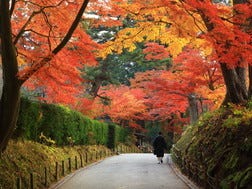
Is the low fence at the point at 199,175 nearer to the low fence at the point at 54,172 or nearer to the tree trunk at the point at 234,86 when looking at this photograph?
the tree trunk at the point at 234,86

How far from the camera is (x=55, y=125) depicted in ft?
60.4

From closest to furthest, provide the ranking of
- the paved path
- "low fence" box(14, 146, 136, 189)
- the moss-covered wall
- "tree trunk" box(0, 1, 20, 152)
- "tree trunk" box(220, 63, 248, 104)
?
the moss-covered wall → "tree trunk" box(0, 1, 20, 152) → "low fence" box(14, 146, 136, 189) → the paved path → "tree trunk" box(220, 63, 248, 104)

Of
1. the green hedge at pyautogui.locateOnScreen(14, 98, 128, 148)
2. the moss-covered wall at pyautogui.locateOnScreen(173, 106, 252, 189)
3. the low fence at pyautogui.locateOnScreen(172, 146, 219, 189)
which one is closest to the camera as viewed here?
the moss-covered wall at pyautogui.locateOnScreen(173, 106, 252, 189)

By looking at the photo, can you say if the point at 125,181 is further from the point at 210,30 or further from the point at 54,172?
the point at 210,30

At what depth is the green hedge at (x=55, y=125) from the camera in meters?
14.2

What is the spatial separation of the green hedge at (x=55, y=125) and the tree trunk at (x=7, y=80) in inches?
150

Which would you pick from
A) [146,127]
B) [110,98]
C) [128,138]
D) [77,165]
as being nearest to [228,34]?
[77,165]

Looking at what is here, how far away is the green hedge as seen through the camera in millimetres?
14203

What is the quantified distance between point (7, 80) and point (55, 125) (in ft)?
29.7

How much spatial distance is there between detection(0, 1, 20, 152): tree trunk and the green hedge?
381 cm

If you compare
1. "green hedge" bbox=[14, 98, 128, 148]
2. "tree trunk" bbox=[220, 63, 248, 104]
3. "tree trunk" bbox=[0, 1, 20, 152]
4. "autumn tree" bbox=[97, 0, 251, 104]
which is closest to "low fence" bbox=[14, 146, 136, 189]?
"green hedge" bbox=[14, 98, 128, 148]

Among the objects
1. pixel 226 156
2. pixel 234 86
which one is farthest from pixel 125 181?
pixel 234 86

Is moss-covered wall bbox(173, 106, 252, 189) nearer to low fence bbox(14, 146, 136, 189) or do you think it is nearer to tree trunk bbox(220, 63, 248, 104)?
tree trunk bbox(220, 63, 248, 104)

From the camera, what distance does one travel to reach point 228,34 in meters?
11.0
